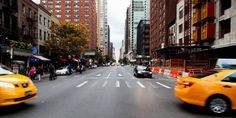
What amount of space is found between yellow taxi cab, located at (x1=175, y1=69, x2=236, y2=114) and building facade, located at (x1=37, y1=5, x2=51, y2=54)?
41854mm

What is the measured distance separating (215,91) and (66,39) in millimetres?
45318

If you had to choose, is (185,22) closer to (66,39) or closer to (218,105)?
(66,39)

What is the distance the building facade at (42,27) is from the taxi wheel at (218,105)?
42293mm

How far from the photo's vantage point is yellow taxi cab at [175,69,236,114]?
851 centimetres

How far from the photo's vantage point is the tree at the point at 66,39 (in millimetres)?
50531

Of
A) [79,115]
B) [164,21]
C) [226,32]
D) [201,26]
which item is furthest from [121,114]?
[164,21]

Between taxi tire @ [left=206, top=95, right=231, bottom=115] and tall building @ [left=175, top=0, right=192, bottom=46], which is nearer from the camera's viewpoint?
taxi tire @ [left=206, top=95, right=231, bottom=115]

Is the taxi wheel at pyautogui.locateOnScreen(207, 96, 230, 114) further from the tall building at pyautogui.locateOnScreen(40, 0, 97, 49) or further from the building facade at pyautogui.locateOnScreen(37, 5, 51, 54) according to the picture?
the tall building at pyautogui.locateOnScreen(40, 0, 97, 49)

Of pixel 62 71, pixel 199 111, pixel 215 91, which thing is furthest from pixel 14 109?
pixel 62 71

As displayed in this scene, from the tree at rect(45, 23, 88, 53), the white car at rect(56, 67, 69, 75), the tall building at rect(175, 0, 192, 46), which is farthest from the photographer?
the tree at rect(45, 23, 88, 53)

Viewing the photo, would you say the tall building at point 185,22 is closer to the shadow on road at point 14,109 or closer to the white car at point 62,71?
the white car at point 62,71

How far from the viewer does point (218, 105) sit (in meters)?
8.59

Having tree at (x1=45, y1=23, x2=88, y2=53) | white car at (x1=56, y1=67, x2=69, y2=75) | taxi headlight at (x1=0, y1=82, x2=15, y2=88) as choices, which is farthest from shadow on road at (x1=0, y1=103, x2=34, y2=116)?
tree at (x1=45, y1=23, x2=88, y2=53)

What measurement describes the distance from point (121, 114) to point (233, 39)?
80.5ft
